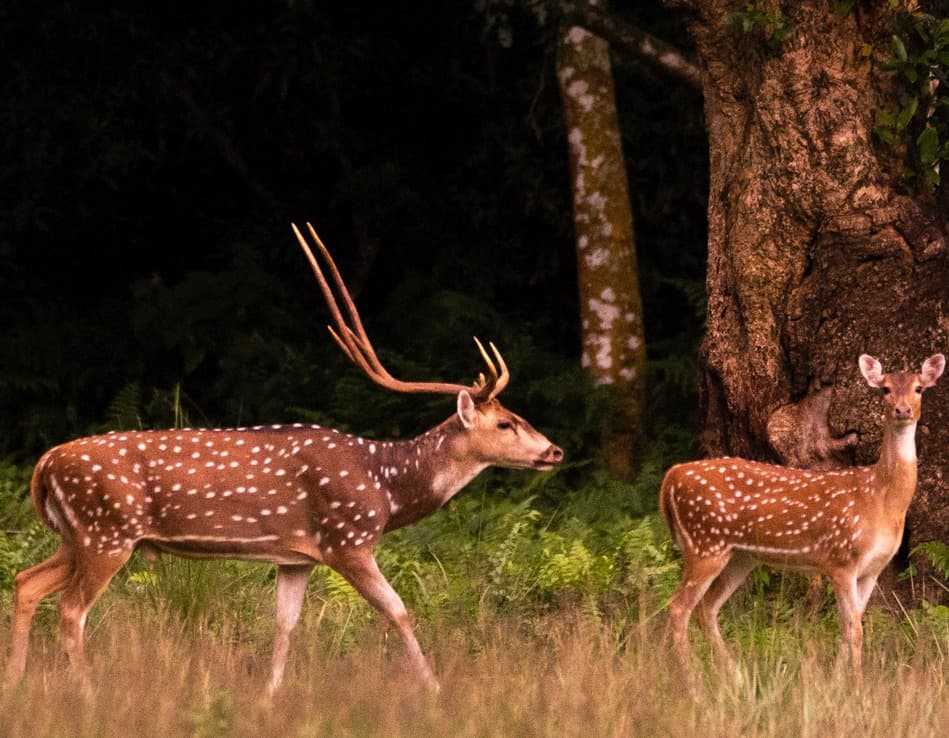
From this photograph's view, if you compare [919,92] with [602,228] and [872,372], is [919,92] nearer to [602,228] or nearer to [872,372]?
[872,372]

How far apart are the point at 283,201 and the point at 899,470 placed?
7830 millimetres

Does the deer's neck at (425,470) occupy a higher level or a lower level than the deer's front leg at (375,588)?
higher

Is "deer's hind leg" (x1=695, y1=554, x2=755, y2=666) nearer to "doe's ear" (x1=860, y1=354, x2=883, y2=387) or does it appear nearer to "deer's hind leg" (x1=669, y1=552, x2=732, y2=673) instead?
"deer's hind leg" (x1=669, y1=552, x2=732, y2=673)

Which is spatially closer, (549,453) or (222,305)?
(549,453)

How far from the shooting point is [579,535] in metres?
8.70

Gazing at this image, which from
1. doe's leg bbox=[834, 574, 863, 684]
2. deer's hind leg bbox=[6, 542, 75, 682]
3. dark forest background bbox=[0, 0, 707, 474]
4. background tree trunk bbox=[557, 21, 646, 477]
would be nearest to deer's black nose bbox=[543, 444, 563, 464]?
doe's leg bbox=[834, 574, 863, 684]

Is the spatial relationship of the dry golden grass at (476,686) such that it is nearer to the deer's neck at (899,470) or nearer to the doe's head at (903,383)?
the deer's neck at (899,470)

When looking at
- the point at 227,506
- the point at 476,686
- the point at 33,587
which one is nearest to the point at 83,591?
the point at 33,587

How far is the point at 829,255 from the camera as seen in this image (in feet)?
25.3

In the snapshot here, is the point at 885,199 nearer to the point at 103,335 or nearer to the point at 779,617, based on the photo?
the point at 779,617

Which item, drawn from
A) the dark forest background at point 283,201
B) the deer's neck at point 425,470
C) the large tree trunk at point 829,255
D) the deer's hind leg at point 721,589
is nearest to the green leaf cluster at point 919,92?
the large tree trunk at point 829,255

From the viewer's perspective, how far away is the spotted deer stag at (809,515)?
7.04 metres

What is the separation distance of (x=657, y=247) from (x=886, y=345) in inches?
217

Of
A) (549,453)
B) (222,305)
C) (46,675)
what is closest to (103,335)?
(222,305)
